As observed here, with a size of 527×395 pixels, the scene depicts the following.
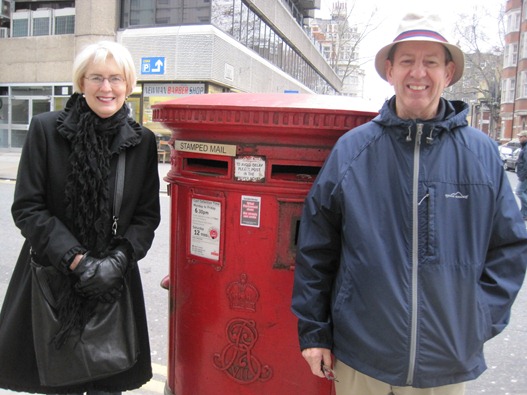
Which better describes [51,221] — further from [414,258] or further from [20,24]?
[20,24]

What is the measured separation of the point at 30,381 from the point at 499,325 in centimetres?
172

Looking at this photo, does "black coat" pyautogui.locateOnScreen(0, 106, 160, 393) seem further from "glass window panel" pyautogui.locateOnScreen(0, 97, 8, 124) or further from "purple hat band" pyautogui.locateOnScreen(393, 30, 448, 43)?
"glass window panel" pyautogui.locateOnScreen(0, 97, 8, 124)

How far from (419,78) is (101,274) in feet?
4.05

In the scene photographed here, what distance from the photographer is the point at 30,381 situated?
2.02 m

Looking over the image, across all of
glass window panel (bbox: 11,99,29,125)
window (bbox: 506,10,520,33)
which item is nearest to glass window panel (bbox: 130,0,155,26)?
glass window panel (bbox: 11,99,29,125)

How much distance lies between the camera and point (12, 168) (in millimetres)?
14320

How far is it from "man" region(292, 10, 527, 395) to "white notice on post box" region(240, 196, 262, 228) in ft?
1.11

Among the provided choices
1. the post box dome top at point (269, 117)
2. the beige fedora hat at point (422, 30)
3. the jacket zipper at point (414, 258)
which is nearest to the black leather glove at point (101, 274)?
the post box dome top at point (269, 117)

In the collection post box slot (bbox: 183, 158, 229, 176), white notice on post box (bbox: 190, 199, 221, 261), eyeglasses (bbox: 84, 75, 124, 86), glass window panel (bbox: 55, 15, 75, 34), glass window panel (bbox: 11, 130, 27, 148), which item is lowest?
white notice on post box (bbox: 190, 199, 221, 261)

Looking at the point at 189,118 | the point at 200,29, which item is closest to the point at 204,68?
the point at 200,29

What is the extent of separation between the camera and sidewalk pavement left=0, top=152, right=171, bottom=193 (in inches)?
483

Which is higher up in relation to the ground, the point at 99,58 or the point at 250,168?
the point at 99,58

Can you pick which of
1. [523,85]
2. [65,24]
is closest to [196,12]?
[65,24]

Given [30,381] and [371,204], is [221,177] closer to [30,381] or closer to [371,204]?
[371,204]
